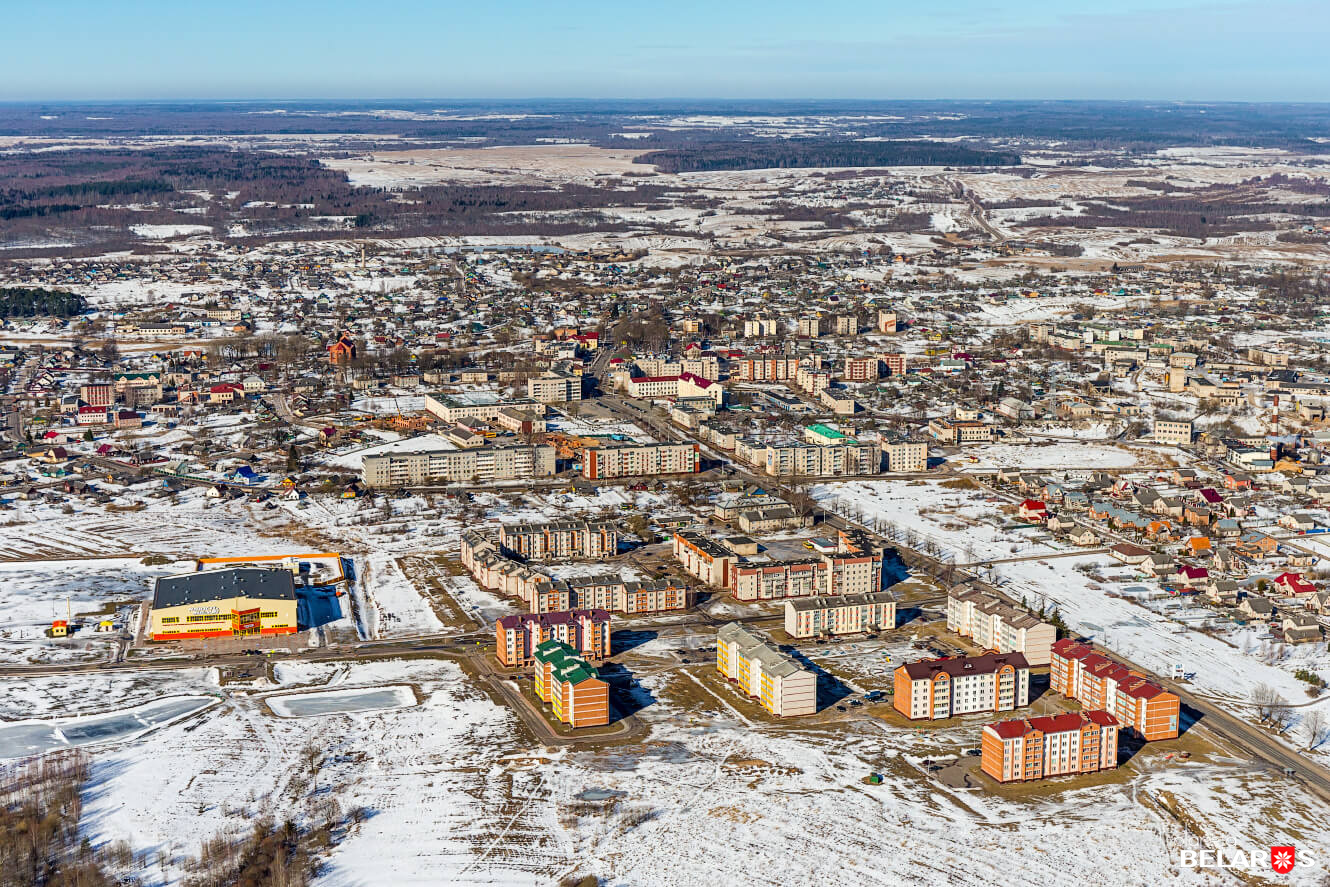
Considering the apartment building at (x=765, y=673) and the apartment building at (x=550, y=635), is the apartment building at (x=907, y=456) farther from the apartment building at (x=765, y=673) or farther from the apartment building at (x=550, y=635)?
the apartment building at (x=550, y=635)

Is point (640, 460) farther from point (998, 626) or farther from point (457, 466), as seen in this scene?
point (998, 626)

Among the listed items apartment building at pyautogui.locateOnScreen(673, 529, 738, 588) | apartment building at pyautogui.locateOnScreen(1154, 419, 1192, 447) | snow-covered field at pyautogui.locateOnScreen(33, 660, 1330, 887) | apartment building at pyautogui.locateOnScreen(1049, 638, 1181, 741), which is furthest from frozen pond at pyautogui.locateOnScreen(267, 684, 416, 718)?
apartment building at pyautogui.locateOnScreen(1154, 419, 1192, 447)

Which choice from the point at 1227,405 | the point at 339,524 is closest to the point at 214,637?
the point at 339,524

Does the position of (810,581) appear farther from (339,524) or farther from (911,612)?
(339,524)

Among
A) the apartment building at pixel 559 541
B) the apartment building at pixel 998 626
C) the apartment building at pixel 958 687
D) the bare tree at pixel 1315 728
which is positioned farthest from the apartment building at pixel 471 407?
the bare tree at pixel 1315 728

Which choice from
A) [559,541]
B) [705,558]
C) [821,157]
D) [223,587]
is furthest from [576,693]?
[821,157]

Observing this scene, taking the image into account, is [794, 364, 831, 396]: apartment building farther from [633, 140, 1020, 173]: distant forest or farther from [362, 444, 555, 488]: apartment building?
[633, 140, 1020, 173]: distant forest
